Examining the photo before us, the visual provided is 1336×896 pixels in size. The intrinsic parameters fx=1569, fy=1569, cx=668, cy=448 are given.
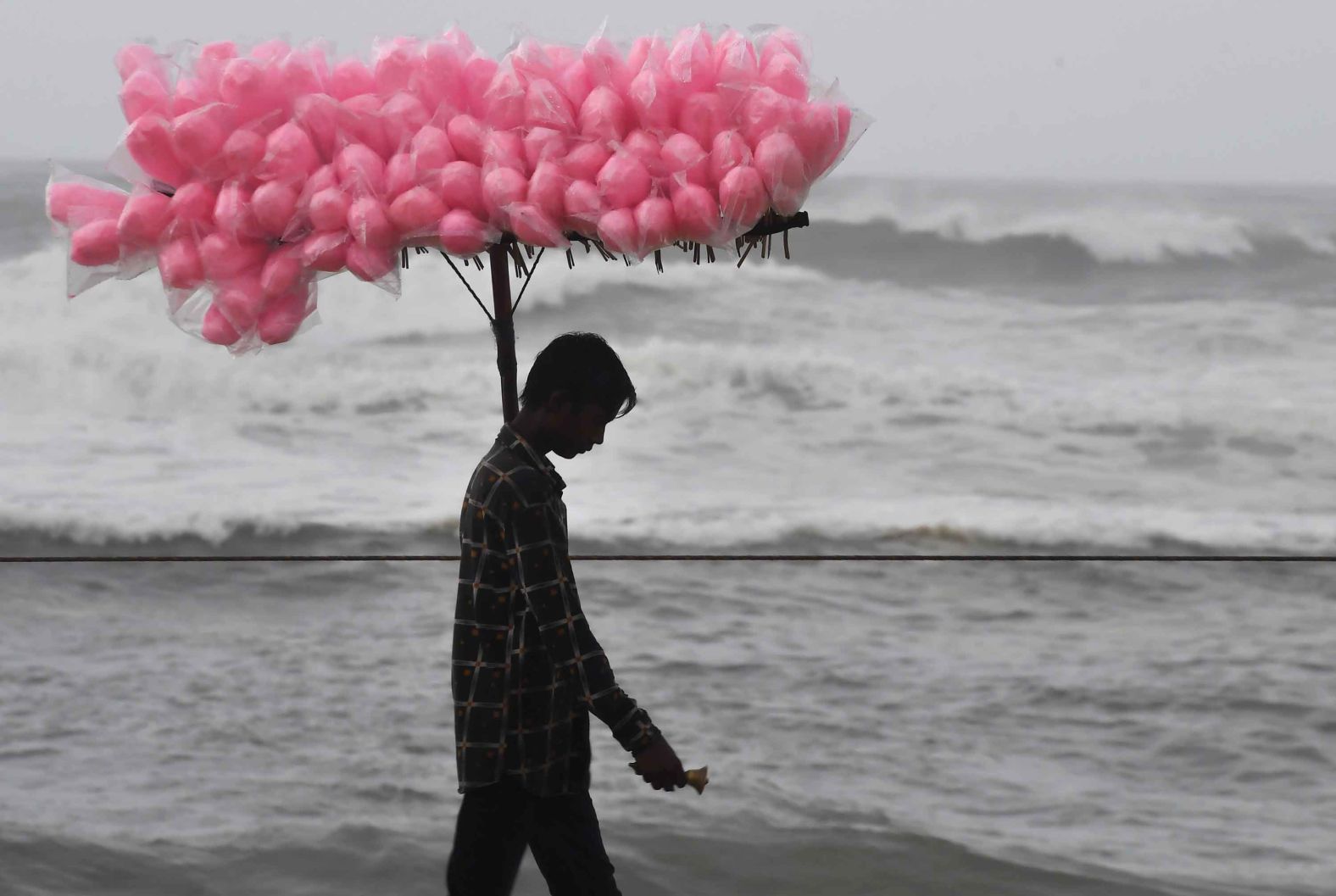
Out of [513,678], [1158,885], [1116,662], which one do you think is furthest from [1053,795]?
[513,678]

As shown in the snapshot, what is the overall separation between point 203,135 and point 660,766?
2.43ft

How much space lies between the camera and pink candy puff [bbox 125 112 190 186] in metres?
1.51

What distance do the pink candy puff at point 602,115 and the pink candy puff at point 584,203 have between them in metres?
0.06

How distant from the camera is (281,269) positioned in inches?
60.5

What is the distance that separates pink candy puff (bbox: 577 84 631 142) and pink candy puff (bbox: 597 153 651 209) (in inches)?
1.3

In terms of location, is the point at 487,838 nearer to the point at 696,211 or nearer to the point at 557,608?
the point at 557,608

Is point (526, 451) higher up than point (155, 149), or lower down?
lower down

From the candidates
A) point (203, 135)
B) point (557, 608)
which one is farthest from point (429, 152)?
point (557, 608)

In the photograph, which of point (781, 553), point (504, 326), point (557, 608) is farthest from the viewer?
Result: point (781, 553)

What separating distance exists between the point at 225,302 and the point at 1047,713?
4007 mm

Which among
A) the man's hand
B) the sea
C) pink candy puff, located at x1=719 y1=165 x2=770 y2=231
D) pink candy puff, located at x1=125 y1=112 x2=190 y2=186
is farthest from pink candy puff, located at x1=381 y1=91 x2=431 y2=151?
the sea

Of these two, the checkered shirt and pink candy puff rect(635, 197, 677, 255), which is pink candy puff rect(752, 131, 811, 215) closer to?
pink candy puff rect(635, 197, 677, 255)

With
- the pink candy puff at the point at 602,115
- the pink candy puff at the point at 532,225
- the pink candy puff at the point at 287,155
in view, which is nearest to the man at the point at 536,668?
the pink candy puff at the point at 532,225

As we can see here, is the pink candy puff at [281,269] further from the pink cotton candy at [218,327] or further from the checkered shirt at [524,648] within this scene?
the checkered shirt at [524,648]
